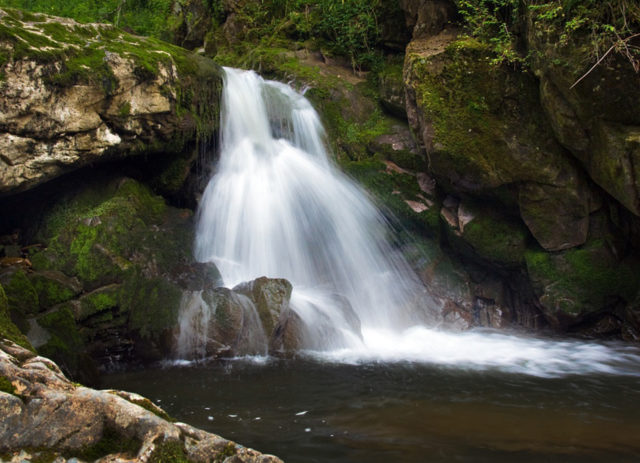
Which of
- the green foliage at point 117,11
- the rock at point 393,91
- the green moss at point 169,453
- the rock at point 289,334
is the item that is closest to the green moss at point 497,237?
the rock at point 393,91

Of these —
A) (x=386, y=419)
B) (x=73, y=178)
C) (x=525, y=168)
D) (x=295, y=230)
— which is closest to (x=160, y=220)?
(x=73, y=178)

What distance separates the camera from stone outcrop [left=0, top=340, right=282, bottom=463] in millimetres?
2232

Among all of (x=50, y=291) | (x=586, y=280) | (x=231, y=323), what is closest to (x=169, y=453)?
(x=231, y=323)

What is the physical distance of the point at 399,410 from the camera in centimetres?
487

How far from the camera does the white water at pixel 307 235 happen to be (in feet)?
28.4

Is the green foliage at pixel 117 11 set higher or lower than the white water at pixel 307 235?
higher

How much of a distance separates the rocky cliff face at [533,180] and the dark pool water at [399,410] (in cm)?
281

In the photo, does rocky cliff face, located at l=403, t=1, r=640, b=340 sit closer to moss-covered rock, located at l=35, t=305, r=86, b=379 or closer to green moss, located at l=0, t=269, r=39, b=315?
moss-covered rock, located at l=35, t=305, r=86, b=379

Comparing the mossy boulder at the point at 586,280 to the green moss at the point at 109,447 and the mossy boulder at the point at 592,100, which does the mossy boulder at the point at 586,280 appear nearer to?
the mossy boulder at the point at 592,100

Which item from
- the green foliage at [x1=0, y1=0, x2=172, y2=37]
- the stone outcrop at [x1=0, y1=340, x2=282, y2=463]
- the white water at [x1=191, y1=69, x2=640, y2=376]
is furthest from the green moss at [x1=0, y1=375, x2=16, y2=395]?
the green foliage at [x1=0, y1=0, x2=172, y2=37]

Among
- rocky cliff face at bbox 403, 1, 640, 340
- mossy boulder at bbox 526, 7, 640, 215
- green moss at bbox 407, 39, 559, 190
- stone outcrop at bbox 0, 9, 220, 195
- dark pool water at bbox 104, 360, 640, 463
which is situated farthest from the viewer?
green moss at bbox 407, 39, 559, 190

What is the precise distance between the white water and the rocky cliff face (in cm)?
104

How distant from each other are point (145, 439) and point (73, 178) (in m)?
7.73

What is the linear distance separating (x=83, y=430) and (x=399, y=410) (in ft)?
10.9
